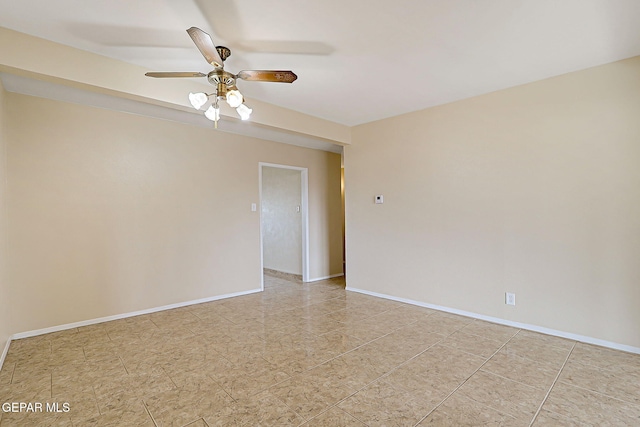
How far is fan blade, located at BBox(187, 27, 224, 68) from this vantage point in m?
1.64

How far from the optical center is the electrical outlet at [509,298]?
3.17m

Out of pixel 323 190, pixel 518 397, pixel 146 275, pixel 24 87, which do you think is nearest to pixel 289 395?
pixel 518 397

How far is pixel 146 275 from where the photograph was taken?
372cm

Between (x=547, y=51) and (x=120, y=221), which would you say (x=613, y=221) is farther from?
(x=120, y=221)

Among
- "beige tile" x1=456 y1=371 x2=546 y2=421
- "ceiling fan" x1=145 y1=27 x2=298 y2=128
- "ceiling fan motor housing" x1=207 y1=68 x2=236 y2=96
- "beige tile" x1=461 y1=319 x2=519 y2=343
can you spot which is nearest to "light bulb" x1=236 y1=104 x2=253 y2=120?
"ceiling fan" x1=145 y1=27 x2=298 y2=128

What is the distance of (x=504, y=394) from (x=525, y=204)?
189 centimetres

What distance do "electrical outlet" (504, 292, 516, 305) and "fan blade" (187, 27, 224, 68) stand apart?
11.4ft

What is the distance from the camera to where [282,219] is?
6.23 m

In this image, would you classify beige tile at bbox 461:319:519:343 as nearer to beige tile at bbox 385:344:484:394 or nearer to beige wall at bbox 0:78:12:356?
beige tile at bbox 385:344:484:394

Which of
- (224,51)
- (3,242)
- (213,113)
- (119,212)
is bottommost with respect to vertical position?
(3,242)

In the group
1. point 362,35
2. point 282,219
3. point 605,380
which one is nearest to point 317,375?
point 605,380

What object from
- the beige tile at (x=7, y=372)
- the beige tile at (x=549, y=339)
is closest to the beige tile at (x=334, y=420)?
the beige tile at (x=549, y=339)

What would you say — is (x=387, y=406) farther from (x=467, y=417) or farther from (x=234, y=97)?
(x=234, y=97)

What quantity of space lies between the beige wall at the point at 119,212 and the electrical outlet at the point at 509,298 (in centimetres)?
339
